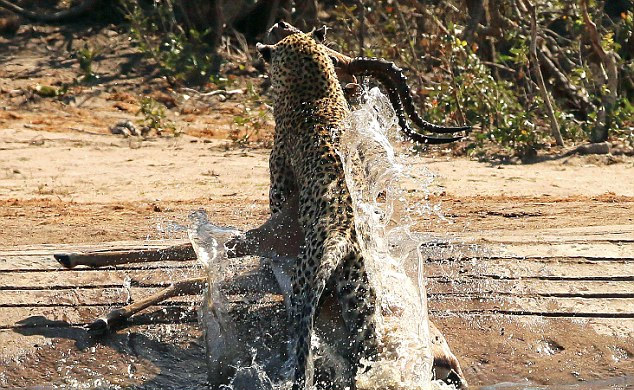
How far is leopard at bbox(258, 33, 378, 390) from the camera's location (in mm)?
4984

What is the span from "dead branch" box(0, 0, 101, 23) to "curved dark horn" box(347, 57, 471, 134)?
8275mm

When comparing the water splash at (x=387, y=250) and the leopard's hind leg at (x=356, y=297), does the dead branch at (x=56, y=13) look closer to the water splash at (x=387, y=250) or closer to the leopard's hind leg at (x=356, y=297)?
the water splash at (x=387, y=250)

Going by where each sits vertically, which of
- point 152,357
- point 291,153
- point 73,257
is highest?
point 291,153

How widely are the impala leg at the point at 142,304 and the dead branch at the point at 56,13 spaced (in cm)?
857

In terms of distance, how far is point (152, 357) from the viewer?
590 centimetres

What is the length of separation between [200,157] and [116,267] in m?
4.02

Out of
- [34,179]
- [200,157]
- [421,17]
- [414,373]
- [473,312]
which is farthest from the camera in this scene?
[421,17]

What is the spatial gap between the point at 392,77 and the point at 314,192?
121cm

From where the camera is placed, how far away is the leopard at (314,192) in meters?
4.98

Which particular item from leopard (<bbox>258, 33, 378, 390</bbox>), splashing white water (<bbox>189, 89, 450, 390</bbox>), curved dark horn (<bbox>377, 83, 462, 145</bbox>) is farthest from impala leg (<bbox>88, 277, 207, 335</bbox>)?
curved dark horn (<bbox>377, 83, 462, 145</bbox>)

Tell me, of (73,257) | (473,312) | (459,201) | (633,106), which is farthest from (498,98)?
(73,257)

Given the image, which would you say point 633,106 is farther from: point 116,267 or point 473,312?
point 116,267

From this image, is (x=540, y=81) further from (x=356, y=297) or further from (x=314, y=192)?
(x=356, y=297)

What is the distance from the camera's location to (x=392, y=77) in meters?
6.38
